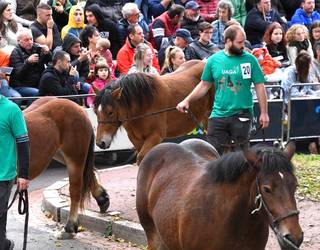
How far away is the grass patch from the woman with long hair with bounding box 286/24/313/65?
13.0 ft

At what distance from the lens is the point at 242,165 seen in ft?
19.0

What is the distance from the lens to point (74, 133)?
32.8ft

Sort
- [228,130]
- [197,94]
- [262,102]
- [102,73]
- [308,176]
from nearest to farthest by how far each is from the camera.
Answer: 1. [197,94]
2. [262,102]
3. [228,130]
4. [308,176]
5. [102,73]

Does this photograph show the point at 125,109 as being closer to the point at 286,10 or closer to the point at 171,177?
the point at 171,177

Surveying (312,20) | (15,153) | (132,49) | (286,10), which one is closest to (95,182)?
(15,153)

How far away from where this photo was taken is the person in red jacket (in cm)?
1520

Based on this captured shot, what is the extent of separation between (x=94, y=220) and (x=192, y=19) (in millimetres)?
8113

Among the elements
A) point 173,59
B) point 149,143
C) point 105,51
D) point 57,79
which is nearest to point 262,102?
point 149,143

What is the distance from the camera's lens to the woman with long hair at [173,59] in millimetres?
14000

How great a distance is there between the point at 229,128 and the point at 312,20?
11.0 m

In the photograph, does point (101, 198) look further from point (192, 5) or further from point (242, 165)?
point (192, 5)

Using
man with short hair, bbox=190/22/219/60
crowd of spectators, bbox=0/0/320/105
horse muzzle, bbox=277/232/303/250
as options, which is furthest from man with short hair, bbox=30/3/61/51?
horse muzzle, bbox=277/232/303/250

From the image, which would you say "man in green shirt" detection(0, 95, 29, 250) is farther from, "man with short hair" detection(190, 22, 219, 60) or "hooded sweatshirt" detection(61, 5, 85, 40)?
"hooded sweatshirt" detection(61, 5, 85, 40)

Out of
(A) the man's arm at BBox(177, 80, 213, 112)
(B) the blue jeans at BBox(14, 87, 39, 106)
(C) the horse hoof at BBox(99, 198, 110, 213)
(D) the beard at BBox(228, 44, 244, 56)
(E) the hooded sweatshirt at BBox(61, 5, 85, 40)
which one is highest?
(D) the beard at BBox(228, 44, 244, 56)
